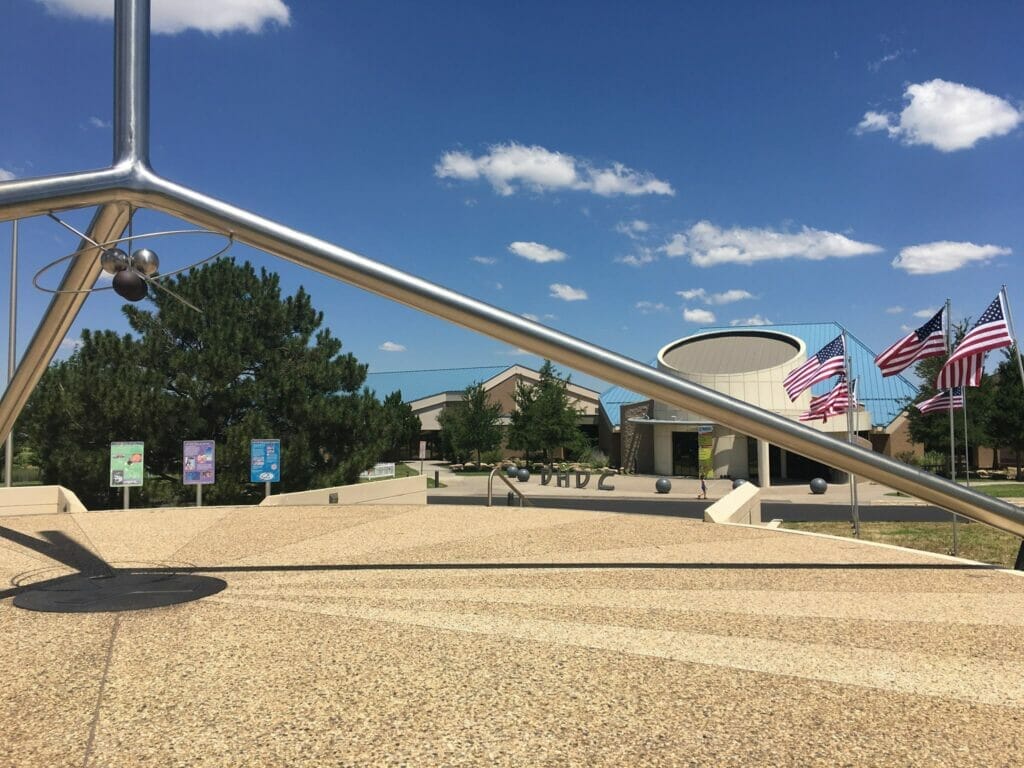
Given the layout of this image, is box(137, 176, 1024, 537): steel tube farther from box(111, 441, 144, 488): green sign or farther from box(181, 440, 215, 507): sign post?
box(111, 441, 144, 488): green sign

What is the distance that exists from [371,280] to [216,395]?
15.1m

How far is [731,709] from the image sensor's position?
416 cm

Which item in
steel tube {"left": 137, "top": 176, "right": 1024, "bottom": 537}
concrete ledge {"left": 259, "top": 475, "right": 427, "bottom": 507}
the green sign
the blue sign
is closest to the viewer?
steel tube {"left": 137, "top": 176, "right": 1024, "bottom": 537}

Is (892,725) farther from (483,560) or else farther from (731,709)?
(483,560)

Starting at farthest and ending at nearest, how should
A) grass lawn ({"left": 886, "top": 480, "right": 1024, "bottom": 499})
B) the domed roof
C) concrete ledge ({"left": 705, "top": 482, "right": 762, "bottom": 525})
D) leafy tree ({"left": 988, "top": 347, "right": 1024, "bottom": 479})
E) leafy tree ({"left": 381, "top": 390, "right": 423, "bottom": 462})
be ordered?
the domed roof → leafy tree ({"left": 988, "top": 347, "right": 1024, "bottom": 479}) → grass lawn ({"left": 886, "top": 480, "right": 1024, "bottom": 499}) → leafy tree ({"left": 381, "top": 390, "right": 423, "bottom": 462}) → concrete ledge ({"left": 705, "top": 482, "right": 762, "bottom": 525})

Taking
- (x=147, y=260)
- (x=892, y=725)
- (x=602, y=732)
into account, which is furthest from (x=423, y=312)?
(x=892, y=725)

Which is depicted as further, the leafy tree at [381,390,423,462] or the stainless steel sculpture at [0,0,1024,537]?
the leafy tree at [381,390,423,462]

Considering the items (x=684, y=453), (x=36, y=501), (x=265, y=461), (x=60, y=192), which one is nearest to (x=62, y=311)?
(x=60, y=192)

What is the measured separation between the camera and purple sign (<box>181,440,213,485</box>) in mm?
14992

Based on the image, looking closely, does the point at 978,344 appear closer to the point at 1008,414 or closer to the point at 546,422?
the point at 1008,414

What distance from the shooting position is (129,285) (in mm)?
7316

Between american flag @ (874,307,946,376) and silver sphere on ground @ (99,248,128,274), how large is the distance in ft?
40.8

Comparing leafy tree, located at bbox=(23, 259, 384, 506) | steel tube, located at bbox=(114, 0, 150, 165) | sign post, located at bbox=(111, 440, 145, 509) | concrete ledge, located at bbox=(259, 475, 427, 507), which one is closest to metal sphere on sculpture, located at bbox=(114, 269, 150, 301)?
steel tube, located at bbox=(114, 0, 150, 165)

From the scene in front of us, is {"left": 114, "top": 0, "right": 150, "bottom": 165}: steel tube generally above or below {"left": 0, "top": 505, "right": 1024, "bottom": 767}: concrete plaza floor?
above
